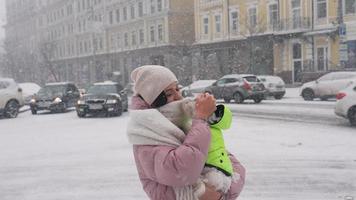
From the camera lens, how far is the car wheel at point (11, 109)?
68.9 ft

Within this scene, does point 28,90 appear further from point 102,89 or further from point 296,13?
point 296,13

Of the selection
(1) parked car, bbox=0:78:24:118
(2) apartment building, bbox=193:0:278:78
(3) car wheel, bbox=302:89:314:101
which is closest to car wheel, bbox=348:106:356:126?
(3) car wheel, bbox=302:89:314:101

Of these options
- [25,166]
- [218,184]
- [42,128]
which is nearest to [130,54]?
[42,128]

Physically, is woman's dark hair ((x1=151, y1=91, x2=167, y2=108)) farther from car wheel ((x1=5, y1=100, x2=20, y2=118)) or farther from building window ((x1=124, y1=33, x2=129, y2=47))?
building window ((x1=124, y1=33, x2=129, y2=47))

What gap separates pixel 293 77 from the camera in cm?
3928

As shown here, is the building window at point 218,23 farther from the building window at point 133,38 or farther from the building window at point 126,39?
the building window at point 126,39

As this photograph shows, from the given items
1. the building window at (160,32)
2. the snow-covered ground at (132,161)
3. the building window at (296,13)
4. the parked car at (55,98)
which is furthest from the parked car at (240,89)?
the building window at (160,32)

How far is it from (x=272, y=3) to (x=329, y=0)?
612 centimetres

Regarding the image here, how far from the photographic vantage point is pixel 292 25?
1538 inches

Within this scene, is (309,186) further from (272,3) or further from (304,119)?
(272,3)

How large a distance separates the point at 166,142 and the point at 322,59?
36.8 meters

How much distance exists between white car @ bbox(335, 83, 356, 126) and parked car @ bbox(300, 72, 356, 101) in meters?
9.22

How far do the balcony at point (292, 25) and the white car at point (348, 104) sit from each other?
25.8m

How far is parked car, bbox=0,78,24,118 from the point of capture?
68.3 ft
